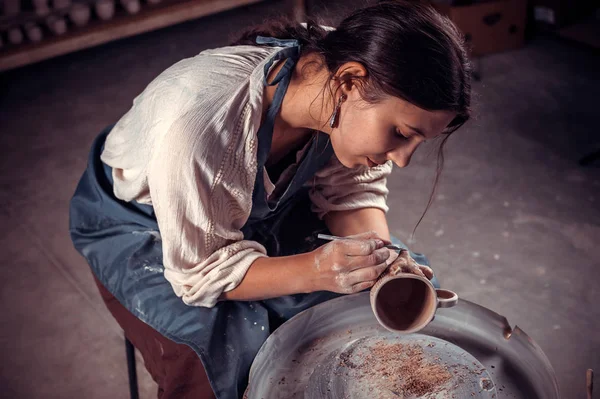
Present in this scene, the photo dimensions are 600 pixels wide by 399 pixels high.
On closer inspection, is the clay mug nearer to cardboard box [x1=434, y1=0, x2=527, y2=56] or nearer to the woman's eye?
Result: the woman's eye

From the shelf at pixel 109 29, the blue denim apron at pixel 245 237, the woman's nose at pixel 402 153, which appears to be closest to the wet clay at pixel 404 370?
the blue denim apron at pixel 245 237

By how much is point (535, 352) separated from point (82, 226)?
1030 mm

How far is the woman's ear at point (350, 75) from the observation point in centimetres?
124

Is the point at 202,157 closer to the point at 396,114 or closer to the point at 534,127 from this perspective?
the point at 396,114

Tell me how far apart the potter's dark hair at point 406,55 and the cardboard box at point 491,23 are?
2207 mm

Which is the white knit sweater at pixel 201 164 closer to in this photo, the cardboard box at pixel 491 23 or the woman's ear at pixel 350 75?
the woman's ear at pixel 350 75

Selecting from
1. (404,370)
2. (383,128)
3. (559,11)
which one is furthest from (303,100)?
(559,11)

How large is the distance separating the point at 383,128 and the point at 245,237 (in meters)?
0.46

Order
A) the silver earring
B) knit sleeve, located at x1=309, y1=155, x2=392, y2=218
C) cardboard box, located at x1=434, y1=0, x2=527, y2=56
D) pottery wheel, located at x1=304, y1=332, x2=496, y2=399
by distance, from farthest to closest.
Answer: cardboard box, located at x1=434, y1=0, x2=527, y2=56 < knit sleeve, located at x1=309, y1=155, x2=392, y2=218 < the silver earring < pottery wheel, located at x1=304, y1=332, x2=496, y2=399

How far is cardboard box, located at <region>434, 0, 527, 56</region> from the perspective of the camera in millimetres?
3426

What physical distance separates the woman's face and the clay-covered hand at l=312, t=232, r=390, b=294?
0.18 metres

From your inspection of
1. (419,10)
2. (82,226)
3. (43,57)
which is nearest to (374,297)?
(419,10)

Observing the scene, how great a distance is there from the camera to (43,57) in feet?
11.5

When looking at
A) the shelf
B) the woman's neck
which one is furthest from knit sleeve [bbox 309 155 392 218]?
the shelf
